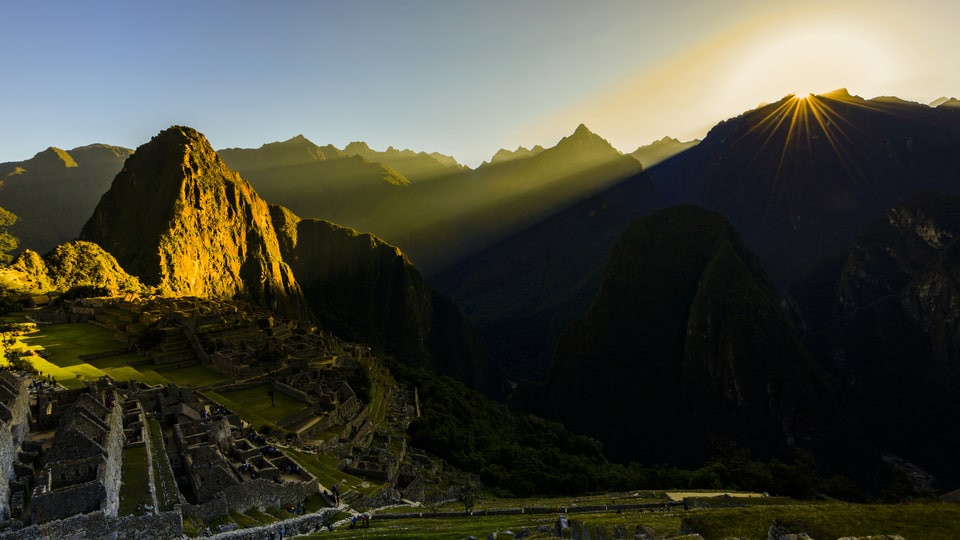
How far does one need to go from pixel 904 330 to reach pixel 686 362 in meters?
56.4

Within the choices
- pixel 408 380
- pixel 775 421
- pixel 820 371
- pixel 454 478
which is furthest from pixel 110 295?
pixel 820 371

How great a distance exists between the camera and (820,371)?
12281 cm

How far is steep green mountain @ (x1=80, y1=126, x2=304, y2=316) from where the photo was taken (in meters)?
126

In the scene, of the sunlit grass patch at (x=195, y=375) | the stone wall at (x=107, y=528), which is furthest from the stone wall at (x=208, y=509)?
the sunlit grass patch at (x=195, y=375)

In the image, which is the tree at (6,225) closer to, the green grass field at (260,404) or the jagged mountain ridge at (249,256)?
the jagged mountain ridge at (249,256)

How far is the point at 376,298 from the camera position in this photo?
611ft

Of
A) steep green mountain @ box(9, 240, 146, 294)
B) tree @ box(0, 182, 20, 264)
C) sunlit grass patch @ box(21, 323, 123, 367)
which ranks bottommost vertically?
sunlit grass patch @ box(21, 323, 123, 367)

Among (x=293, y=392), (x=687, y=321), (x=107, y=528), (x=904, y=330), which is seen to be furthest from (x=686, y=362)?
(x=107, y=528)

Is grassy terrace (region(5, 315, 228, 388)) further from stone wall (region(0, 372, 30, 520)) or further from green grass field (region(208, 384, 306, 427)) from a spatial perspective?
stone wall (region(0, 372, 30, 520))

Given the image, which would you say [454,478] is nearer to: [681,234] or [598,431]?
[598,431]

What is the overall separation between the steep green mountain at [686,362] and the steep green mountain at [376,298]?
40641 mm

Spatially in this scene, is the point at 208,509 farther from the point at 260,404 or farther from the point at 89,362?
the point at 89,362

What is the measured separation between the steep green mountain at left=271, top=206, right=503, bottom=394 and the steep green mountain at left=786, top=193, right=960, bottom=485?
4169 inches

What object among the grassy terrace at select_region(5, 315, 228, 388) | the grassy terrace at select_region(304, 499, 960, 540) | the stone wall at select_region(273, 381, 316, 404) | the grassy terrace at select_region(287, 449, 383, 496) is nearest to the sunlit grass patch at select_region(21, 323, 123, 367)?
the grassy terrace at select_region(5, 315, 228, 388)
